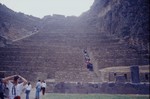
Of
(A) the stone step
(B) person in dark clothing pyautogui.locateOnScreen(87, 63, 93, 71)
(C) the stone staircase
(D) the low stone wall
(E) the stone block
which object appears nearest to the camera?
(D) the low stone wall

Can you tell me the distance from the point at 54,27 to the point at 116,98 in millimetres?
27740

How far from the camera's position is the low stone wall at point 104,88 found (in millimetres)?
17531

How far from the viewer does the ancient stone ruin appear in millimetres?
18516

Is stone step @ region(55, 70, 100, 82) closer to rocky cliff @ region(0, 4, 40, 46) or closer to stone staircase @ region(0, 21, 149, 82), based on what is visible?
stone staircase @ region(0, 21, 149, 82)

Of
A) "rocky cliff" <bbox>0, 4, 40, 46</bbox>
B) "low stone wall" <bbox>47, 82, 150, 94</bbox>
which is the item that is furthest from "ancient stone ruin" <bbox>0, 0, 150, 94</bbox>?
"rocky cliff" <bbox>0, 4, 40, 46</bbox>

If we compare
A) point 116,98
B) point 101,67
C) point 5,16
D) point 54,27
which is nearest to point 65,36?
point 54,27

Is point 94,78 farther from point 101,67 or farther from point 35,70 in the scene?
point 35,70

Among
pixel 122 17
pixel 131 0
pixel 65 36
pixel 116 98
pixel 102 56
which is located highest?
pixel 131 0

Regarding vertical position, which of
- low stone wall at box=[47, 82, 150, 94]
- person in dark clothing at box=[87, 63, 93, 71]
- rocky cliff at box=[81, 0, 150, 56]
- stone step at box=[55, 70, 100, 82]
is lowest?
low stone wall at box=[47, 82, 150, 94]

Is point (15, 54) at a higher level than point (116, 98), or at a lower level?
higher

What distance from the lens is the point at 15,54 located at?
2627 centimetres

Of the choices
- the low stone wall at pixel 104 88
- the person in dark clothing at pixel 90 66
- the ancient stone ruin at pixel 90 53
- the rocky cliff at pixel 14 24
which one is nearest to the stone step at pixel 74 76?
the ancient stone ruin at pixel 90 53

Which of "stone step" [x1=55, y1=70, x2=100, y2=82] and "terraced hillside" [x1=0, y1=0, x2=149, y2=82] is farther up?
"terraced hillside" [x1=0, y1=0, x2=149, y2=82]

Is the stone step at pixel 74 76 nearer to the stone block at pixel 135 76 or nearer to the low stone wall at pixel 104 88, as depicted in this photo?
the low stone wall at pixel 104 88
